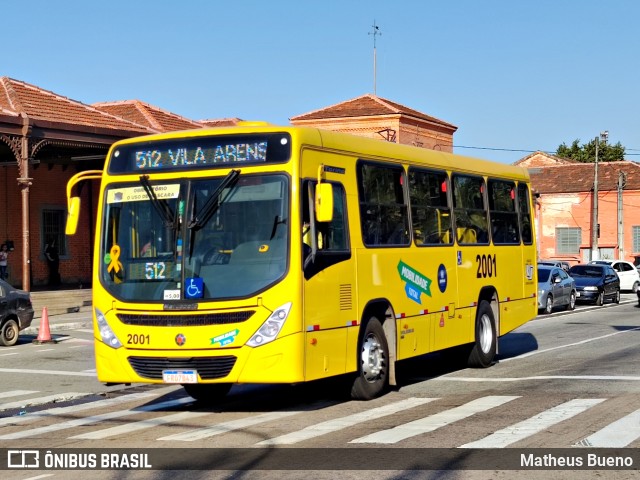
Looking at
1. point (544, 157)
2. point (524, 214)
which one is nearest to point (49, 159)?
point (524, 214)

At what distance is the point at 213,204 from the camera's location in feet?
39.0

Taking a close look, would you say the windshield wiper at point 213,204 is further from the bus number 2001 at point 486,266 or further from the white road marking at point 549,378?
the bus number 2001 at point 486,266

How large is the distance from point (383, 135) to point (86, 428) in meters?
52.2

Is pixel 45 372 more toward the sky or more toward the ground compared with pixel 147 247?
more toward the ground

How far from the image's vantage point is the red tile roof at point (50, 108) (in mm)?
34188

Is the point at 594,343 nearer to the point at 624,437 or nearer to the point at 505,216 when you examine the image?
the point at 505,216

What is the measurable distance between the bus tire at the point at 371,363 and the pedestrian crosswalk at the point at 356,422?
173 millimetres

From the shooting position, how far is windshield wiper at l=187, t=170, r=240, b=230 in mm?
11859

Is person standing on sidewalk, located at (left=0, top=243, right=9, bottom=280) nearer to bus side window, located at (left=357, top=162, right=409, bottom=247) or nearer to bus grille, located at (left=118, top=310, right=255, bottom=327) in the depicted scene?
bus side window, located at (left=357, top=162, right=409, bottom=247)

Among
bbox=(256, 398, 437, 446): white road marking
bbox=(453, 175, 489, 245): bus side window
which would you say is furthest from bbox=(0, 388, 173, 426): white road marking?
bbox=(453, 175, 489, 245): bus side window

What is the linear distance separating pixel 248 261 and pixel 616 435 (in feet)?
13.8

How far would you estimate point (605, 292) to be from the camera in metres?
41.1

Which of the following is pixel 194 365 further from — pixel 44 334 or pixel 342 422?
pixel 44 334

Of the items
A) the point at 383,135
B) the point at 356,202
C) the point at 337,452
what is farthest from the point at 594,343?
the point at 383,135
